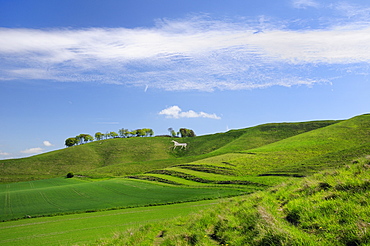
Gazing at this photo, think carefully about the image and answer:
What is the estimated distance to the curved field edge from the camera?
743 cm

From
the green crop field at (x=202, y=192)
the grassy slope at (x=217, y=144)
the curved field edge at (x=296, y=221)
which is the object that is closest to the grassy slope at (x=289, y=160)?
the green crop field at (x=202, y=192)

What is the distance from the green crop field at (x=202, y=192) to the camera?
9.33 metres

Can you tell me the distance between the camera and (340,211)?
838cm

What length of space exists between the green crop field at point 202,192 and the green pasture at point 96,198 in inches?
7.7

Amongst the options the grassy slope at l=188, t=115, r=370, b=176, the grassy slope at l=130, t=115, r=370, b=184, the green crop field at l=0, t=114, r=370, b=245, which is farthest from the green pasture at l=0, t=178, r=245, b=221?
the grassy slope at l=188, t=115, r=370, b=176

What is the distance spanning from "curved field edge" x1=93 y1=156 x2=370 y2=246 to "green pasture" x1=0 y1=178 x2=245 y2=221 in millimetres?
27401

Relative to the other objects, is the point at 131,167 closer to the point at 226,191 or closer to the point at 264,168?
the point at 264,168

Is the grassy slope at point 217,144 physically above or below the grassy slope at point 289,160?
above

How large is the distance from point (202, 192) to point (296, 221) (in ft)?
126

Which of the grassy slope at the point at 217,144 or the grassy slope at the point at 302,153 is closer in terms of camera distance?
the grassy slope at the point at 302,153

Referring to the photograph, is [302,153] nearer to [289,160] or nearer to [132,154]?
[289,160]

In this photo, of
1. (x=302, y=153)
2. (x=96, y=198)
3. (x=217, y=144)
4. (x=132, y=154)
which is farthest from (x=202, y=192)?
(x=132, y=154)

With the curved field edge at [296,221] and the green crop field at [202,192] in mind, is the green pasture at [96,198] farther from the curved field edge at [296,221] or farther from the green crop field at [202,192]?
the curved field edge at [296,221]

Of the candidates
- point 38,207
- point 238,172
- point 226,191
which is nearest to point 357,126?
point 238,172
